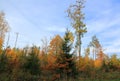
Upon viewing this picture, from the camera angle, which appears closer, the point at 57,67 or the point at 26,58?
the point at 57,67

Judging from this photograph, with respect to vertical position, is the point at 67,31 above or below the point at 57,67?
above

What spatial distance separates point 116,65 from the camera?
133ft

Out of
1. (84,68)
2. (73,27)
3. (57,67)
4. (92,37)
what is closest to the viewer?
(57,67)

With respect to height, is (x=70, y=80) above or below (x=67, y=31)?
below

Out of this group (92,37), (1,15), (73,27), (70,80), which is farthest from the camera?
(92,37)

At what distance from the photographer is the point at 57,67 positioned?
23.5 meters

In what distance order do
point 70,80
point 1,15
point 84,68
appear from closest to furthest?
point 70,80 < point 84,68 < point 1,15

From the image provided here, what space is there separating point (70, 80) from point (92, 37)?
1416 inches

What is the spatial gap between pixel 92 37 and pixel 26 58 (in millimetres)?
34164

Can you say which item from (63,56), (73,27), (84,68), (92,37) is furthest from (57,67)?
(92,37)

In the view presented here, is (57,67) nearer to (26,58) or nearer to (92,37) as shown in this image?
(26,58)

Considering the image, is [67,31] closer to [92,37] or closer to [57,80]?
[57,80]

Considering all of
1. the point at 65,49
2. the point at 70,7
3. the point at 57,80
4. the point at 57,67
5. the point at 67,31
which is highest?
the point at 70,7

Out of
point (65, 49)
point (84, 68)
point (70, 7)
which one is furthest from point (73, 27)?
point (65, 49)
